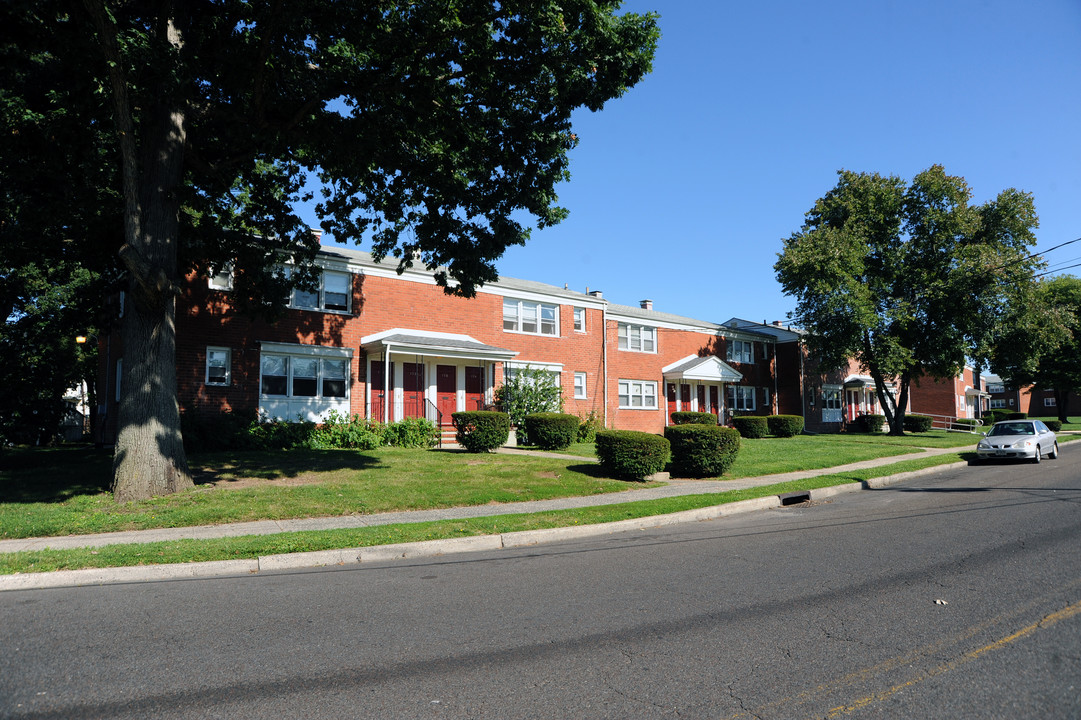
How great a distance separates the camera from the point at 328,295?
22.4 m

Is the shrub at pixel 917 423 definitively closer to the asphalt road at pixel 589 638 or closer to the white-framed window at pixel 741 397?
the white-framed window at pixel 741 397

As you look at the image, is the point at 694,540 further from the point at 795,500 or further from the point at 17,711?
the point at 17,711

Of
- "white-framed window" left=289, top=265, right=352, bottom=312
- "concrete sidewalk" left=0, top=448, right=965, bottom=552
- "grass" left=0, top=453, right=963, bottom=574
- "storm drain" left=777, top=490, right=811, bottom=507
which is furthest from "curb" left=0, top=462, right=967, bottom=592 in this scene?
"white-framed window" left=289, top=265, right=352, bottom=312

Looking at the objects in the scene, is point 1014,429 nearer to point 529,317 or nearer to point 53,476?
point 529,317

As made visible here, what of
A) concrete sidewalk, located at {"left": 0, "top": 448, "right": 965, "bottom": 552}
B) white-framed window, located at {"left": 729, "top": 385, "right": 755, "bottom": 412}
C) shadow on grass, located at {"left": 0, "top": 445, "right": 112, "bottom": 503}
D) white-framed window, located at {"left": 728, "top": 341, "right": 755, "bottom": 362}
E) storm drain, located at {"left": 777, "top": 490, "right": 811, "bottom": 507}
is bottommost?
storm drain, located at {"left": 777, "top": 490, "right": 811, "bottom": 507}

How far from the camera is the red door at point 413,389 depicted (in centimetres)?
2342

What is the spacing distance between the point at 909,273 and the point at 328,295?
31017 mm

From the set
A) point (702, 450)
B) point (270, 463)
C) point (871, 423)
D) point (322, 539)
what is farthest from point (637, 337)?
point (322, 539)

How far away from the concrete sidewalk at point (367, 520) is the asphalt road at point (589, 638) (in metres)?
2.29

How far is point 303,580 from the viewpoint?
7074 mm

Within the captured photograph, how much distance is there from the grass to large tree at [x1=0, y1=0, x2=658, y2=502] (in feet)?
12.6

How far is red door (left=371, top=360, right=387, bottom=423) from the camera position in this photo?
22812 millimetres

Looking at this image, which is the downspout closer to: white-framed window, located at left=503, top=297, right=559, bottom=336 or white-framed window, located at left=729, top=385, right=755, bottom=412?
white-framed window, located at left=503, top=297, right=559, bottom=336

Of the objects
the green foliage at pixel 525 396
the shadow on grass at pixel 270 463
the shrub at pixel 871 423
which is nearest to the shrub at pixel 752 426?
the green foliage at pixel 525 396
